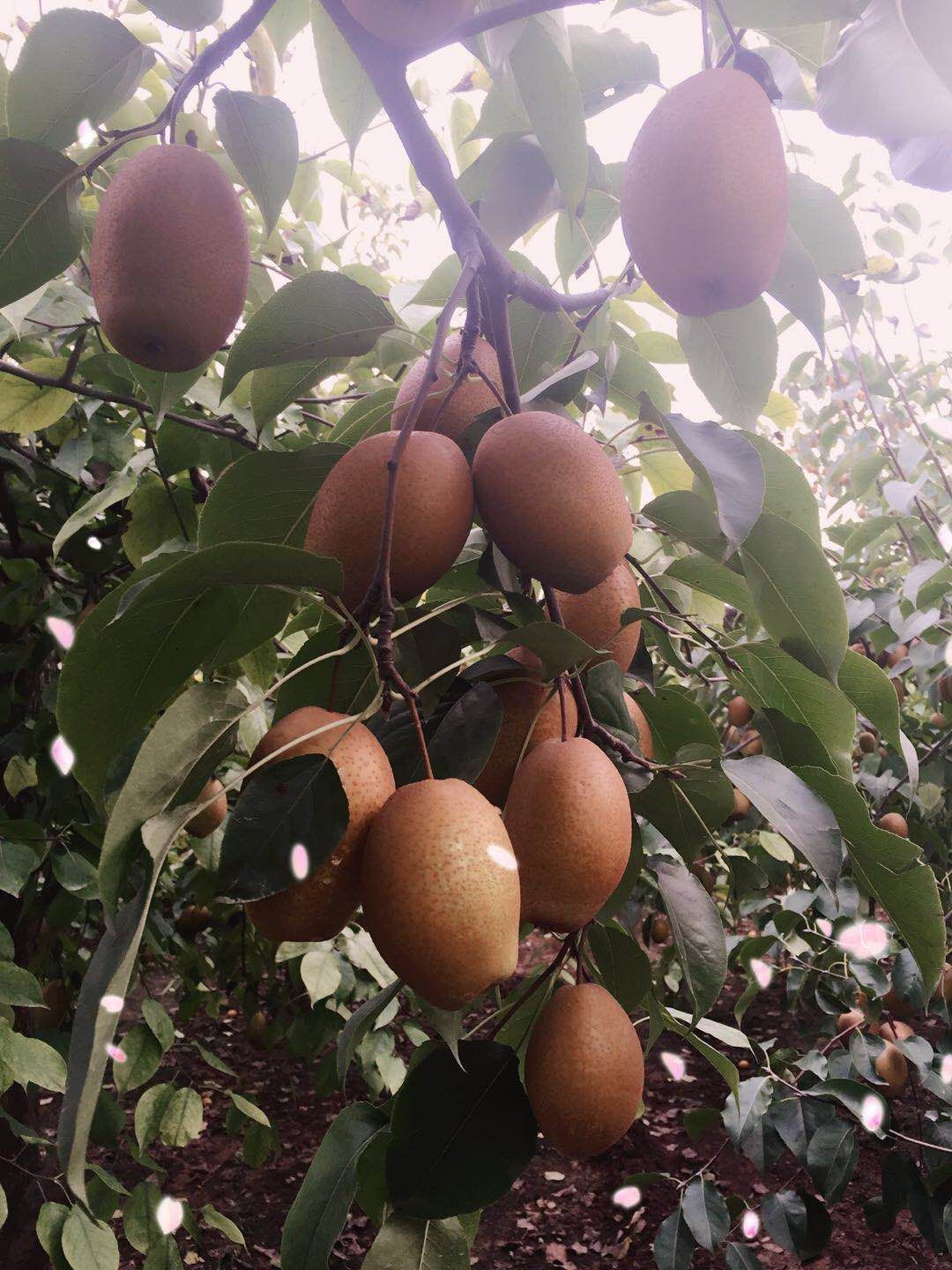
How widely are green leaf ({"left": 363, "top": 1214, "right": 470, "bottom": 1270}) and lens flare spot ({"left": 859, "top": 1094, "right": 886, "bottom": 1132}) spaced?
1022 mm

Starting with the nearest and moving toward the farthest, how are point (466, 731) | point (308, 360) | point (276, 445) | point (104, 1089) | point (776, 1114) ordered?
point (466, 731) < point (308, 360) < point (276, 445) < point (776, 1114) < point (104, 1089)

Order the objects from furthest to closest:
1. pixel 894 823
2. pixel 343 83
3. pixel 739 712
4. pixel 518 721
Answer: pixel 739 712, pixel 894 823, pixel 343 83, pixel 518 721

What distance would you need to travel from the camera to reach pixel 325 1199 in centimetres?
80

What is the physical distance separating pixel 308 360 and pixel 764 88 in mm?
415

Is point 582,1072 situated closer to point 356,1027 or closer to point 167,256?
point 356,1027

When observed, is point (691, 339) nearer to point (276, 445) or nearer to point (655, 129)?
point (655, 129)

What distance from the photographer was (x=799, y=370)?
306 centimetres

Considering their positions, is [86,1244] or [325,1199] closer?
[325,1199]

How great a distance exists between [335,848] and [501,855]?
9 cm

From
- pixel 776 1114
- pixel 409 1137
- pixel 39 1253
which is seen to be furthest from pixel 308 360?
pixel 39 1253

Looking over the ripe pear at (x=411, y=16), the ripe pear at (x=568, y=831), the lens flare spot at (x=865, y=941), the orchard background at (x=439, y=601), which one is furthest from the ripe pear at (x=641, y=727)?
the lens flare spot at (x=865, y=941)

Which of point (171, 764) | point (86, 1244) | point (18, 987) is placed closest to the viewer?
point (171, 764)

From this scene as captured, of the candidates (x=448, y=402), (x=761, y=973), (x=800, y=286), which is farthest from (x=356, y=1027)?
(x=761, y=973)

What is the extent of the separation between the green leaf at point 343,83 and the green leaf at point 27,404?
65 centimetres
